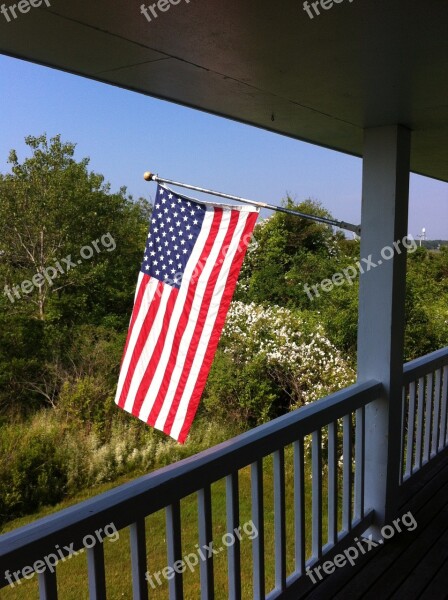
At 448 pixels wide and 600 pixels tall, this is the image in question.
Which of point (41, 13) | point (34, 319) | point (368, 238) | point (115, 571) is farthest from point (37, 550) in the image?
point (34, 319)

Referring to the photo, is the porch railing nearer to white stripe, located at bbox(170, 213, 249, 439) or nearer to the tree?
white stripe, located at bbox(170, 213, 249, 439)

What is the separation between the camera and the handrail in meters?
1.15

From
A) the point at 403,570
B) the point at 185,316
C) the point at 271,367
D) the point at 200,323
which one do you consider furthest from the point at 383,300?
the point at 271,367

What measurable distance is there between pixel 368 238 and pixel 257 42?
140cm

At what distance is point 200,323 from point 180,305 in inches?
6.8

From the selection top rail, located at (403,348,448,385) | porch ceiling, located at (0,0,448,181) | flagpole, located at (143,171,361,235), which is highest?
porch ceiling, located at (0,0,448,181)

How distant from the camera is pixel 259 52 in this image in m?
1.57

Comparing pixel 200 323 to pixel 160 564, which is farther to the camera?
pixel 160 564

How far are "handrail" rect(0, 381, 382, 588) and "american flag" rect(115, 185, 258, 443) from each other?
1.01m

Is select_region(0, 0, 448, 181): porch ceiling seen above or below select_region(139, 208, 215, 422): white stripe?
above

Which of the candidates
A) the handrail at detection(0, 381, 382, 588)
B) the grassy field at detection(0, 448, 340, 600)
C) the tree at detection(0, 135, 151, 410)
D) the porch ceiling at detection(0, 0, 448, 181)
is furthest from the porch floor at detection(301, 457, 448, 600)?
the tree at detection(0, 135, 151, 410)

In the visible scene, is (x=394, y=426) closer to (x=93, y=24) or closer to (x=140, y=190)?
(x=93, y=24)

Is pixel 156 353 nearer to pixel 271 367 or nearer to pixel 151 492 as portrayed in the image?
pixel 151 492

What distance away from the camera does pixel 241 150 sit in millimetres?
18250
